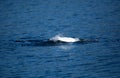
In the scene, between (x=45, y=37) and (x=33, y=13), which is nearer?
(x=45, y=37)

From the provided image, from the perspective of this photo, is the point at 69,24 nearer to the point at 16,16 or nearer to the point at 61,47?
the point at 16,16

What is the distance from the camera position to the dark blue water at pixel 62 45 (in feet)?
119

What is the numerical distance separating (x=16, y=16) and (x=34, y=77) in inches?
1512

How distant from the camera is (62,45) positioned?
145 feet

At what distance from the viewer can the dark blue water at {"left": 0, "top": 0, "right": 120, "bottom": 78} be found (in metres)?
36.3

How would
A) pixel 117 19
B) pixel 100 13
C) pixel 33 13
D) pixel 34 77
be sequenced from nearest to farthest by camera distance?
pixel 34 77
pixel 117 19
pixel 100 13
pixel 33 13

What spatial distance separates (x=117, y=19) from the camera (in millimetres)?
61344

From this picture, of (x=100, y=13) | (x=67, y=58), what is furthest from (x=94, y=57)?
(x=100, y=13)

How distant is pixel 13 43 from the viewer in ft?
153

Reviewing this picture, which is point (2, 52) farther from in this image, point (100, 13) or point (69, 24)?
point (100, 13)

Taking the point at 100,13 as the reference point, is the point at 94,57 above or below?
above

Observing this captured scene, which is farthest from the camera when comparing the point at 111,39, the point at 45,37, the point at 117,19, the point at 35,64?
the point at 117,19

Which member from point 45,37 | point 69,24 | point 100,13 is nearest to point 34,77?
point 45,37

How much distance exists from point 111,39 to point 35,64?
35.8ft
